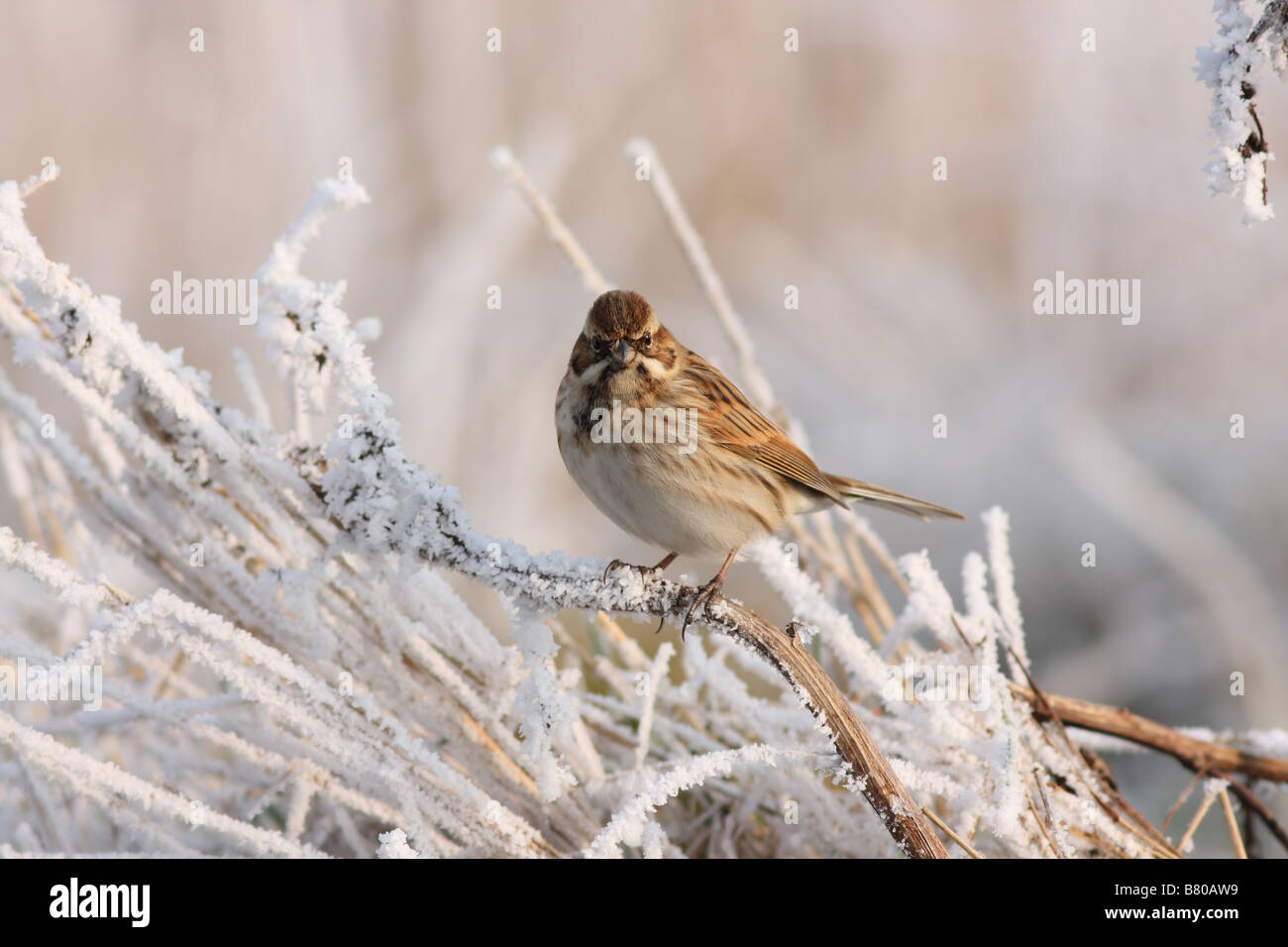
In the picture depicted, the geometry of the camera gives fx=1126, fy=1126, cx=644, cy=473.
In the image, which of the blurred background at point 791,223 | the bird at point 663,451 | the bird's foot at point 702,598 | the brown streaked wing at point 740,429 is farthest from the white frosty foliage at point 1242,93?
the blurred background at point 791,223

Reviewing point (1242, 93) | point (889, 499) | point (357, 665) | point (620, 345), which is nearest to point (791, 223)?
point (889, 499)

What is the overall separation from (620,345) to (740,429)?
1.30 feet

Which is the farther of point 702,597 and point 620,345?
point 620,345

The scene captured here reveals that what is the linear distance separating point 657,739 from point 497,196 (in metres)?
3.29

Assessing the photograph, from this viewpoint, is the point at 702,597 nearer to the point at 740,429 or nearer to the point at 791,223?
the point at 740,429

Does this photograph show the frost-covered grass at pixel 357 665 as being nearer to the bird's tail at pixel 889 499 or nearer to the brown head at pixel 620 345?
the bird's tail at pixel 889 499

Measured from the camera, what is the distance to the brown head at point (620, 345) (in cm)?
236

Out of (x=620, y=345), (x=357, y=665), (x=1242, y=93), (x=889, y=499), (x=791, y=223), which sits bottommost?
(x=357, y=665)

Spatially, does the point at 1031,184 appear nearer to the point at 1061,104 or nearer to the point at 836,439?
the point at 1061,104

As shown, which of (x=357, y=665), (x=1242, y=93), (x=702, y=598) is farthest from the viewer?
(x=357, y=665)

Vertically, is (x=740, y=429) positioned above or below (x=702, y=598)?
above

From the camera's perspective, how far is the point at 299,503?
6.10 ft

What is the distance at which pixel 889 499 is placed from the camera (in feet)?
8.61

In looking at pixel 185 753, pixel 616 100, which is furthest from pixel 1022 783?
pixel 616 100
